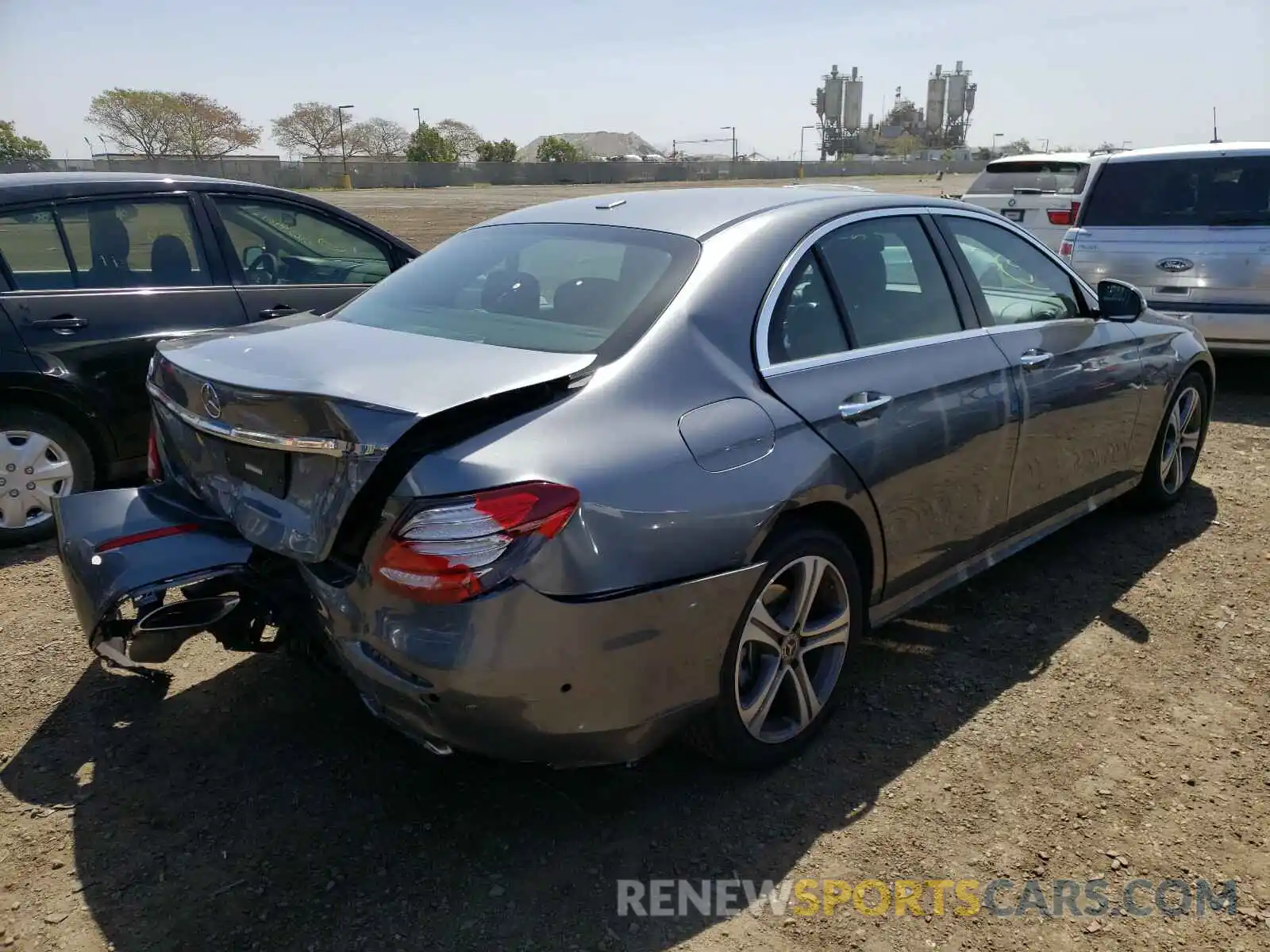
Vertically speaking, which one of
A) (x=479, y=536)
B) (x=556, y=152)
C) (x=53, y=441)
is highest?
(x=556, y=152)

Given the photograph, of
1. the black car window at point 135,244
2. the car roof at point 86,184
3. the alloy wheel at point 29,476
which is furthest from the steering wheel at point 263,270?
the alloy wheel at point 29,476

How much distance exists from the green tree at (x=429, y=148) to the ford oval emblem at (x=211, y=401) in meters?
93.4

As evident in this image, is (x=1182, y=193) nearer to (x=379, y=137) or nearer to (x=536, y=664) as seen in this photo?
(x=536, y=664)

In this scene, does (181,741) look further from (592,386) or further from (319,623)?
(592,386)

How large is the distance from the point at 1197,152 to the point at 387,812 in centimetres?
782

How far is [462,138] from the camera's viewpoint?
119312 millimetres

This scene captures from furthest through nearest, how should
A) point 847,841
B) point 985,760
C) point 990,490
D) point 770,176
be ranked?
point 770,176, point 990,490, point 985,760, point 847,841

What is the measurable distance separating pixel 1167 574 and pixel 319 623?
3.69 metres

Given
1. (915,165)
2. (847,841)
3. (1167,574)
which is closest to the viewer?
(847,841)

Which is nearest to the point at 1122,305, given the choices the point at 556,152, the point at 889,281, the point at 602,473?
the point at 889,281

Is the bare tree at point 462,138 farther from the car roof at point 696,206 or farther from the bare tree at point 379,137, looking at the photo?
the car roof at point 696,206

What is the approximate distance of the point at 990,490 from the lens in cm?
359

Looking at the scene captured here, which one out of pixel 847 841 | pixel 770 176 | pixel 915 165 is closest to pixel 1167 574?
pixel 847 841

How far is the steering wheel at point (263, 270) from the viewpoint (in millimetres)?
5371
